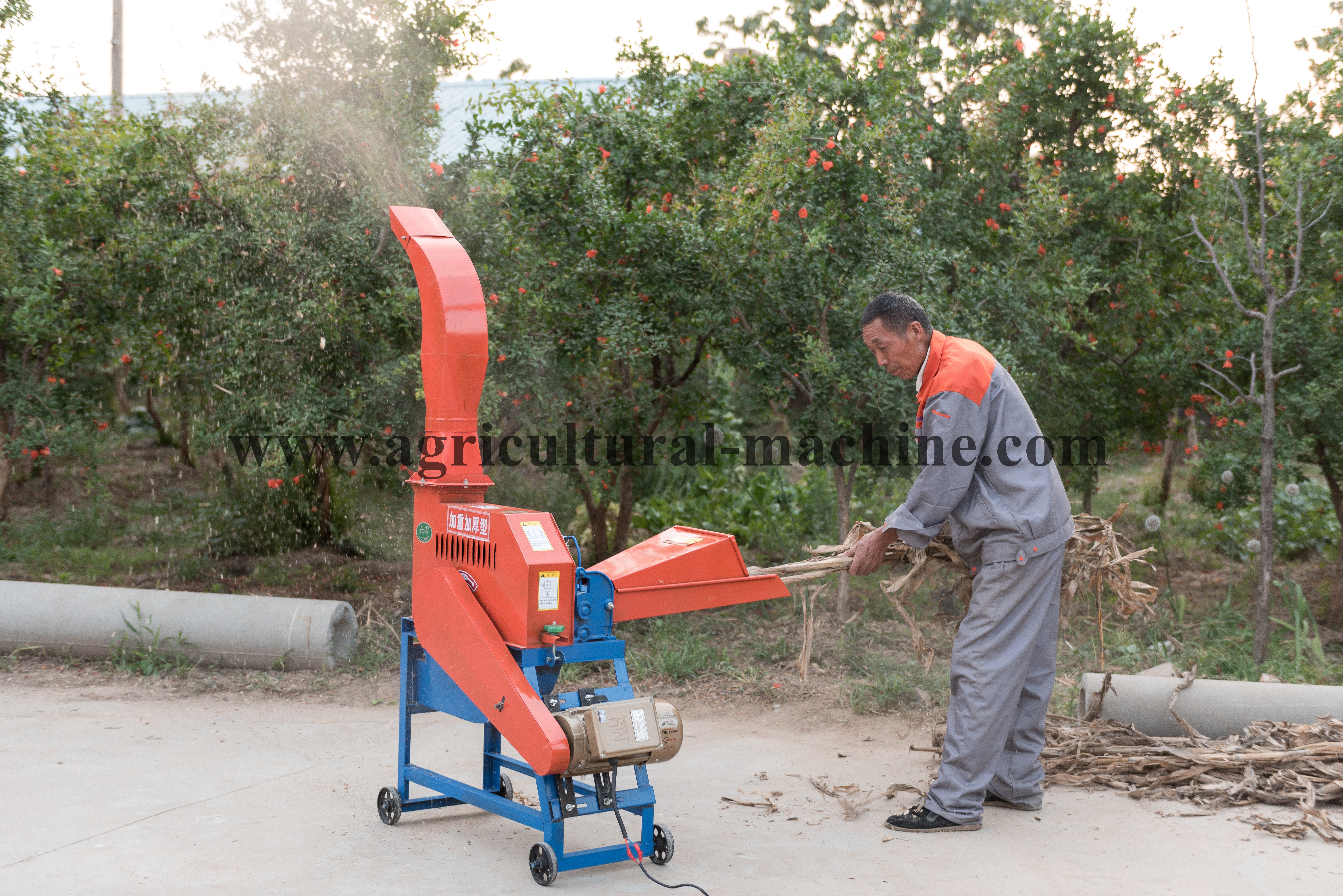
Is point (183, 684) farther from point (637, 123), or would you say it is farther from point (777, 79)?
point (777, 79)

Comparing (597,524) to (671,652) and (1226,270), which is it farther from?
(1226,270)

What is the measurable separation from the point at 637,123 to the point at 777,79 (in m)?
1.02

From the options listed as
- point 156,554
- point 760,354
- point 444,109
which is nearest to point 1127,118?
point 760,354

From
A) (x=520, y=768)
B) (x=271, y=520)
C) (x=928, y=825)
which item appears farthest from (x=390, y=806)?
(x=271, y=520)

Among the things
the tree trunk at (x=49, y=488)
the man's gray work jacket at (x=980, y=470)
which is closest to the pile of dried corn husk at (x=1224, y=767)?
the man's gray work jacket at (x=980, y=470)

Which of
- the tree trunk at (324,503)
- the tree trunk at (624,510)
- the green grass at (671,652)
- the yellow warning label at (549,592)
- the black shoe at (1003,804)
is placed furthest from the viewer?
the tree trunk at (324,503)

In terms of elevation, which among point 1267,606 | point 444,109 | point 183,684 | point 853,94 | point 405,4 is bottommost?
point 183,684

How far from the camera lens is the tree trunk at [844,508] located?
7258 mm

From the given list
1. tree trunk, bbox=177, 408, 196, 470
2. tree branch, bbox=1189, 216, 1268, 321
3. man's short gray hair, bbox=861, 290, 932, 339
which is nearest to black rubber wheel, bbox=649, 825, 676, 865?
man's short gray hair, bbox=861, 290, 932, 339

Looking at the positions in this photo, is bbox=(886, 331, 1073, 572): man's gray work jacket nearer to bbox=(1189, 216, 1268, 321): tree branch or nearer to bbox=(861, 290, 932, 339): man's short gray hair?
bbox=(861, 290, 932, 339): man's short gray hair

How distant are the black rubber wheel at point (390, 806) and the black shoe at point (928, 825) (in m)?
1.98

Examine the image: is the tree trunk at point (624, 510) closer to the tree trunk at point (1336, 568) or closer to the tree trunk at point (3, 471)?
the tree trunk at point (3, 471)

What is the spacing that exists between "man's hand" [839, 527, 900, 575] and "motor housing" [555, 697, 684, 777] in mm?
1079

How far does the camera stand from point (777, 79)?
712cm
